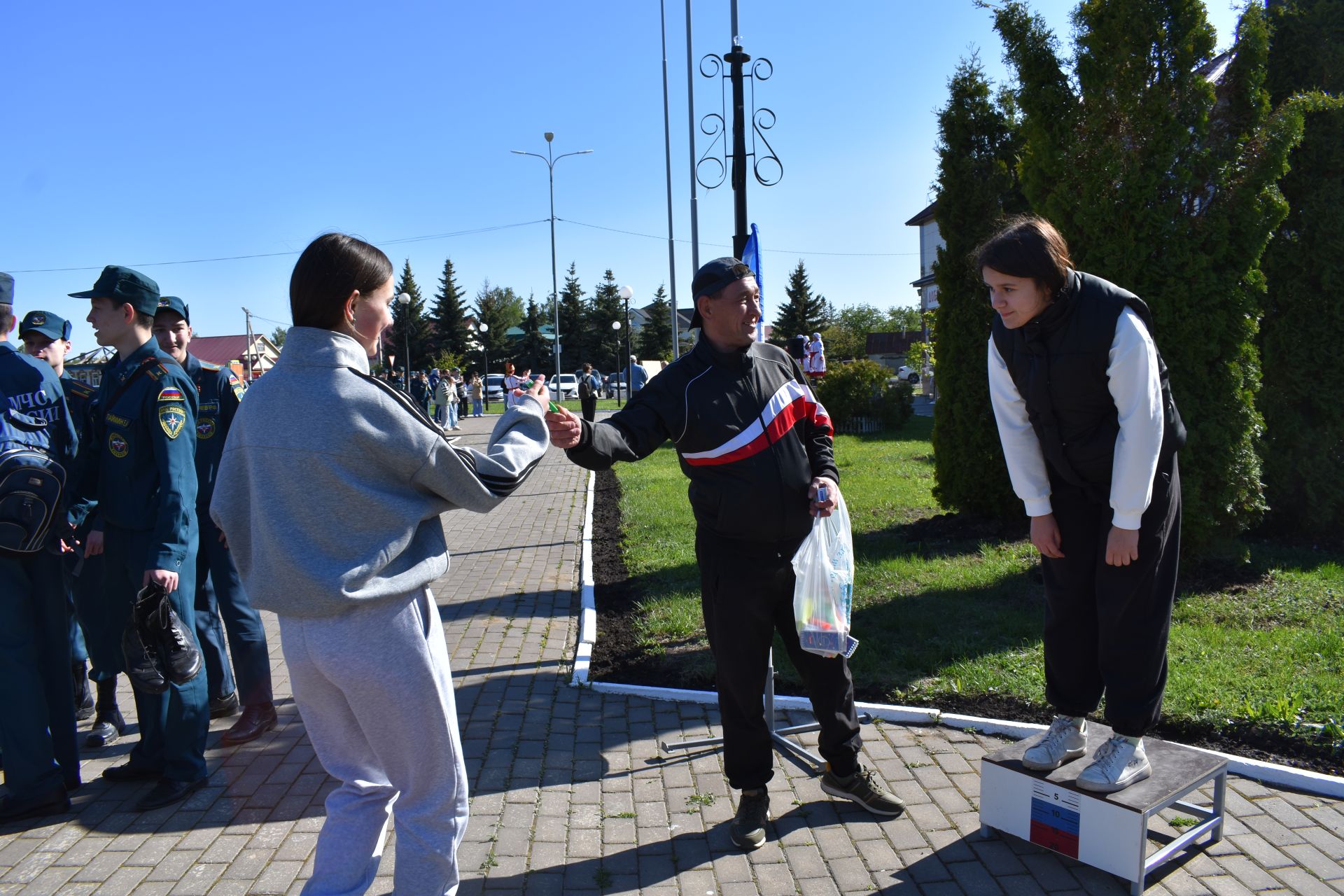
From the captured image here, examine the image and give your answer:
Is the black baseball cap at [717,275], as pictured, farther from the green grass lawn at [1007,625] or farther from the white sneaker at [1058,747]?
the green grass lawn at [1007,625]

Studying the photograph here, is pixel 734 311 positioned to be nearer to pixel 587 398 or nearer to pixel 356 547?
pixel 587 398

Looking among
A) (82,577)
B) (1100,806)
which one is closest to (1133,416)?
(1100,806)

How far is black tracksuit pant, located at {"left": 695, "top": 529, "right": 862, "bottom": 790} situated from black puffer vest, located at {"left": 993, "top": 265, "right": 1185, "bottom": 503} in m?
1.06

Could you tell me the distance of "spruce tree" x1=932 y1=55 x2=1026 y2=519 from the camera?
30.6ft

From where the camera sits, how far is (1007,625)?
593cm

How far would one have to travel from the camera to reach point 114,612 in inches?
169

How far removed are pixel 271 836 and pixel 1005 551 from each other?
6327 millimetres

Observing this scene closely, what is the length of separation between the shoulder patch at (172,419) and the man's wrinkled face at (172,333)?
108 centimetres

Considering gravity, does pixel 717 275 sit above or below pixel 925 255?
below

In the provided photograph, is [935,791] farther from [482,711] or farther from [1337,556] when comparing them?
[1337,556]

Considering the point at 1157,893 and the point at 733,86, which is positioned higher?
the point at 733,86

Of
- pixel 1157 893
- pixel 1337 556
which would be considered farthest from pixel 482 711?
pixel 1337 556

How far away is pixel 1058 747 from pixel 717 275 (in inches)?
88.0

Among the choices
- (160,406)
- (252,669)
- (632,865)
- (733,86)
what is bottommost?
(632,865)
